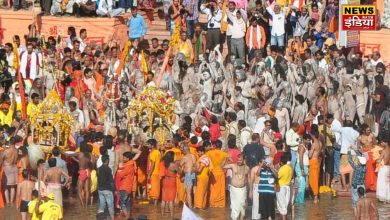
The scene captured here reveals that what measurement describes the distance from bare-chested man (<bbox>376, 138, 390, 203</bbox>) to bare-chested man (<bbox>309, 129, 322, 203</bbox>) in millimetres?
1288

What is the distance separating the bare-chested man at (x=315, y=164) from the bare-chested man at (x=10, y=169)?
6192 mm

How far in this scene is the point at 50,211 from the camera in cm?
2892

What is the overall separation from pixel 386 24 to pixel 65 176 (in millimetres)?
13693

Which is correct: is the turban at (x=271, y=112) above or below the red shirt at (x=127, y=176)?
above

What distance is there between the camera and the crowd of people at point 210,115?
3288 centimetres

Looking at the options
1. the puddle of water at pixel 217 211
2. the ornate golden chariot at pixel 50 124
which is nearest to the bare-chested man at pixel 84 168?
the puddle of water at pixel 217 211

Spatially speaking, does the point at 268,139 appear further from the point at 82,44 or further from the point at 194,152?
the point at 82,44

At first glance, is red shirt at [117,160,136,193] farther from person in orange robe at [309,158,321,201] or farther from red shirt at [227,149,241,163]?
person in orange robe at [309,158,321,201]

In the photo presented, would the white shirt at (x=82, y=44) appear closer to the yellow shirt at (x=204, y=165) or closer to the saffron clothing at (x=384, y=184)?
the yellow shirt at (x=204, y=165)

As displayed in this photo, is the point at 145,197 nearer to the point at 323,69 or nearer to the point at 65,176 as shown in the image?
the point at 65,176

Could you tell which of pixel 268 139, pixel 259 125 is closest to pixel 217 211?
pixel 268 139

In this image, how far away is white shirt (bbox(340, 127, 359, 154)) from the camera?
1401 inches

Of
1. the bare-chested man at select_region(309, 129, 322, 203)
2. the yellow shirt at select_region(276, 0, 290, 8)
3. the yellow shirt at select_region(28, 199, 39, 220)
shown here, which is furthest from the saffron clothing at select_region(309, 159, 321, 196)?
the yellow shirt at select_region(276, 0, 290, 8)

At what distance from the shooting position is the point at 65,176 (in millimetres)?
33031
